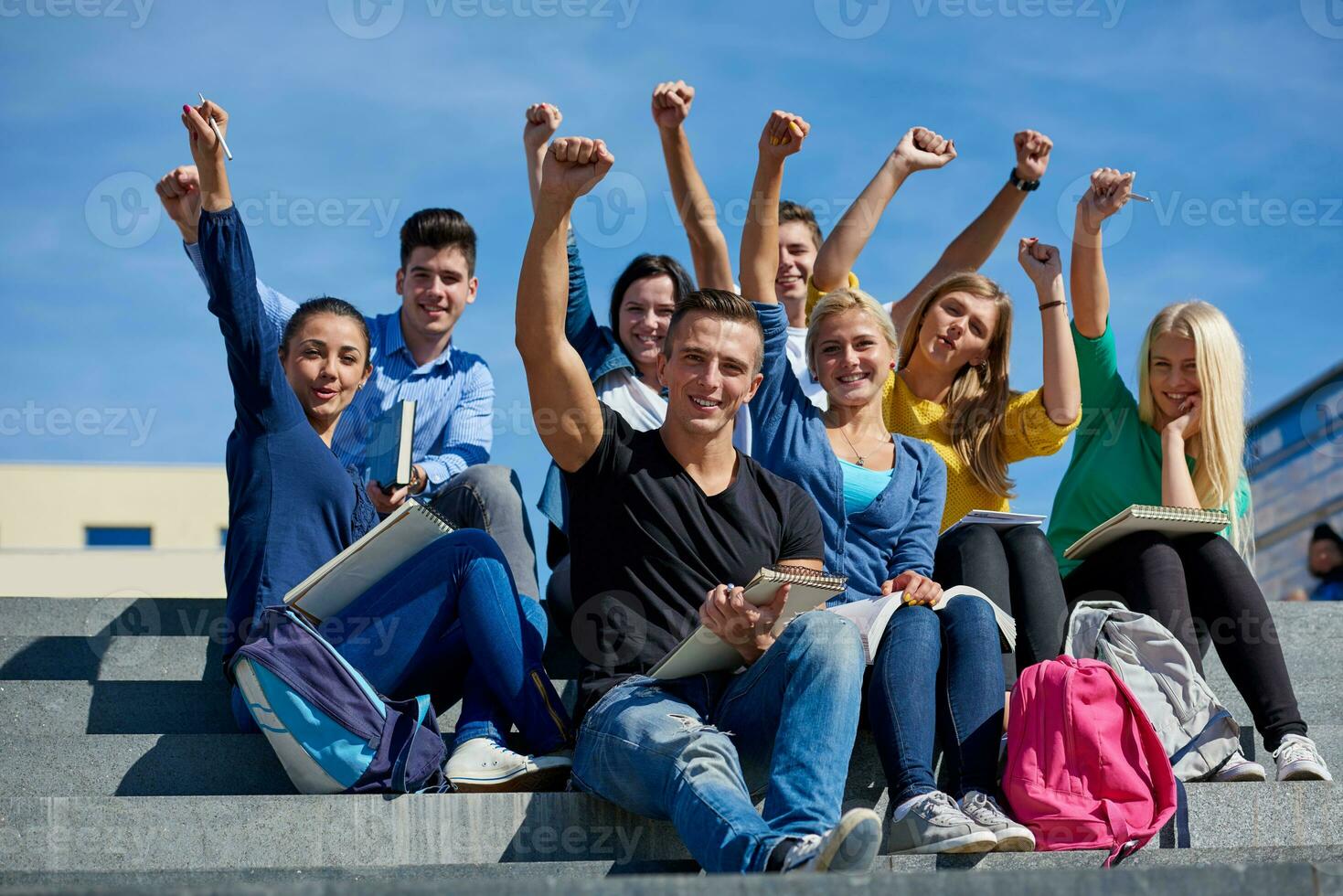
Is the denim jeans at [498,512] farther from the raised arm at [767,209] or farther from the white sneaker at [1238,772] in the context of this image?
the white sneaker at [1238,772]

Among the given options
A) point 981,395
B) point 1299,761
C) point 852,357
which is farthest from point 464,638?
point 1299,761

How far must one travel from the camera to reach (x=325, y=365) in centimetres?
383

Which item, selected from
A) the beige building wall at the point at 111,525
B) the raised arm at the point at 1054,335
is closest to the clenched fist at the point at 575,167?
the raised arm at the point at 1054,335

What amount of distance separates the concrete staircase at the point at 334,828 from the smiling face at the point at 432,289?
149 cm

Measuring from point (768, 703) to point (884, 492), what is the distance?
874 millimetres

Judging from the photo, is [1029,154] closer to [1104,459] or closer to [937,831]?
[1104,459]

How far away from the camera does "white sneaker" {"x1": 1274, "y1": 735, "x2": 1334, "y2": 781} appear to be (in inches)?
131

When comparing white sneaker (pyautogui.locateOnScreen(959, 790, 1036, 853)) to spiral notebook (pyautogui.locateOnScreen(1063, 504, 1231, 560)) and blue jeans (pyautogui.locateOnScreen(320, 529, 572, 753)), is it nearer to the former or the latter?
blue jeans (pyautogui.locateOnScreen(320, 529, 572, 753))

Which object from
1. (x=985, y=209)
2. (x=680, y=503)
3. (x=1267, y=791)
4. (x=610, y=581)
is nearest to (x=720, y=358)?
(x=680, y=503)

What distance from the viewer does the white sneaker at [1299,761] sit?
333 cm

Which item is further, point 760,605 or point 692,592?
point 692,592

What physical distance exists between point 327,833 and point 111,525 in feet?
84.9

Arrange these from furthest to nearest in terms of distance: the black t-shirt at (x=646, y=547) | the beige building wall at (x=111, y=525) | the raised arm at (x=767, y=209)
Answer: the beige building wall at (x=111, y=525) → the raised arm at (x=767, y=209) → the black t-shirt at (x=646, y=547)

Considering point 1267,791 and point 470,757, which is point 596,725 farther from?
point 1267,791
